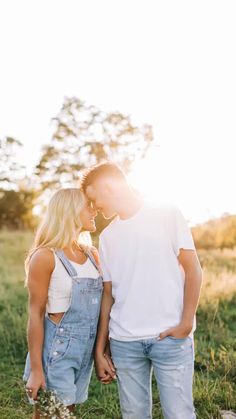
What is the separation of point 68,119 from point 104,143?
1956 millimetres

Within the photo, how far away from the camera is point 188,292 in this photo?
11.3ft

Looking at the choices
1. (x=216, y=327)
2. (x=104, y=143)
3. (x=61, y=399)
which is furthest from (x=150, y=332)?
(x=104, y=143)

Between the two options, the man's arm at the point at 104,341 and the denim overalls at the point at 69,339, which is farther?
the man's arm at the point at 104,341

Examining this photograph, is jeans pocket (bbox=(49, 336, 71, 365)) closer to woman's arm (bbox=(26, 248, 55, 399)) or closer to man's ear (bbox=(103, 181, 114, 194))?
woman's arm (bbox=(26, 248, 55, 399))

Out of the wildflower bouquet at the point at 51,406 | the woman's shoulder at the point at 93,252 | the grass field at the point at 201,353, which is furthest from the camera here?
the grass field at the point at 201,353

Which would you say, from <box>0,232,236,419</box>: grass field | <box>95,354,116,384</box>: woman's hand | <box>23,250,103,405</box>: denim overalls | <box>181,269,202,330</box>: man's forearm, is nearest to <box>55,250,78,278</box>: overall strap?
<box>23,250,103,405</box>: denim overalls

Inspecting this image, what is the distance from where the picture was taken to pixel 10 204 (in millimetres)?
31766

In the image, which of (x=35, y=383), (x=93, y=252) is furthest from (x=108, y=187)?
(x=35, y=383)

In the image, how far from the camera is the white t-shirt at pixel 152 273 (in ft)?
11.4

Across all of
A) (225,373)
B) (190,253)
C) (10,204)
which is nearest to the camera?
(190,253)

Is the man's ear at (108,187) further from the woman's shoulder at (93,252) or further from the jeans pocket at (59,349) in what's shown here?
the jeans pocket at (59,349)

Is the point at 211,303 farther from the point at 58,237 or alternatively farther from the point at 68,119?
the point at 68,119

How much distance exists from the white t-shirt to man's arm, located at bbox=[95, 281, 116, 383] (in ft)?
0.45

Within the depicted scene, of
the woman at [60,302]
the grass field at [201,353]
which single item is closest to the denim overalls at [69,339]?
the woman at [60,302]
